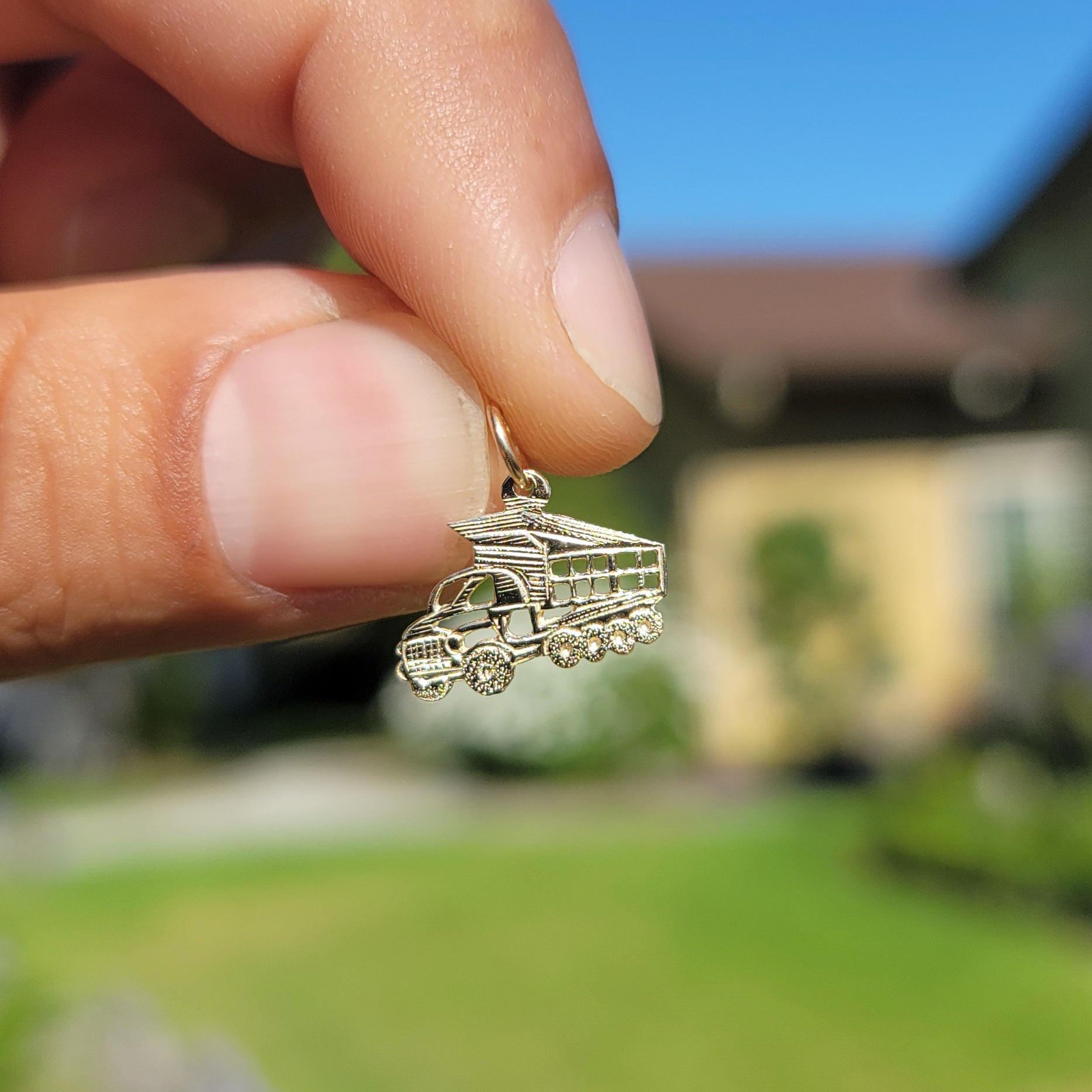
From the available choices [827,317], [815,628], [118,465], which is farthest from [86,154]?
[827,317]

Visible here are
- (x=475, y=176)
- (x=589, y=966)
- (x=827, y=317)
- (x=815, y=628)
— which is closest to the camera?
(x=475, y=176)

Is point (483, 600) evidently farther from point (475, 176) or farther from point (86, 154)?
point (86, 154)

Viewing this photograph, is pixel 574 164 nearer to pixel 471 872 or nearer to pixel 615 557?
pixel 615 557

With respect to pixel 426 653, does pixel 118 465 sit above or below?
above

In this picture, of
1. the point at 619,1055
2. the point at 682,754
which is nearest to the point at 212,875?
the point at 619,1055

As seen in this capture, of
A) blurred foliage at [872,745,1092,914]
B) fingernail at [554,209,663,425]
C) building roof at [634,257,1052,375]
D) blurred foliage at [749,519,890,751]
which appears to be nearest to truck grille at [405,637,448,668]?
fingernail at [554,209,663,425]

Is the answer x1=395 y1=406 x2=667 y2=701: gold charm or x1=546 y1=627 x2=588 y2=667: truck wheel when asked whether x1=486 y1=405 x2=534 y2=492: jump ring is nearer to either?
x1=395 y1=406 x2=667 y2=701: gold charm
